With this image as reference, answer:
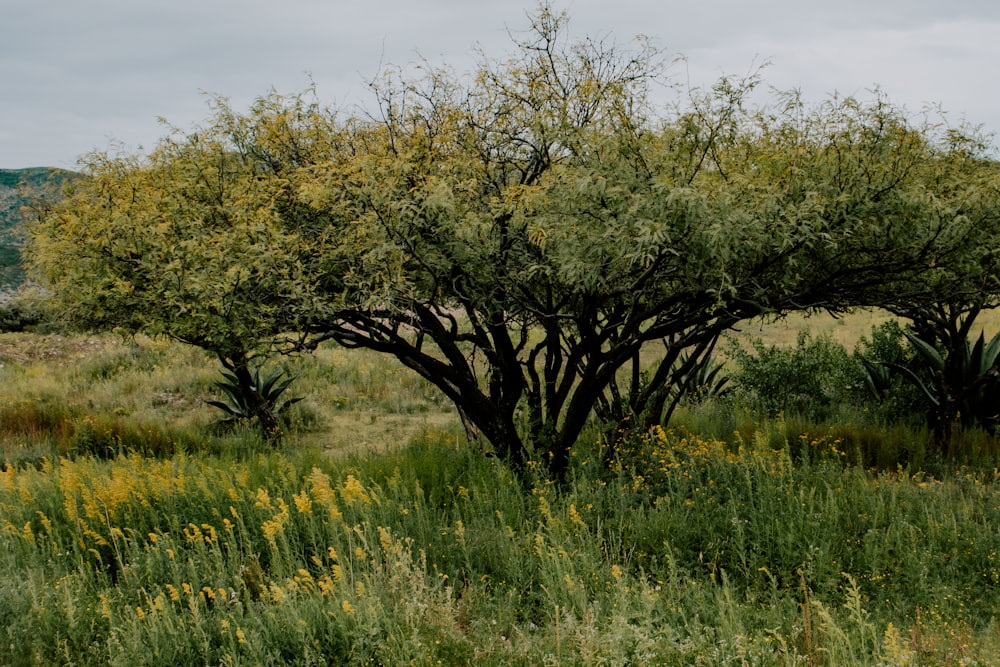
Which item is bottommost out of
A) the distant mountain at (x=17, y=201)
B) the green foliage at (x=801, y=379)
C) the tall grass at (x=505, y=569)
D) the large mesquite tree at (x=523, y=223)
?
the tall grass at (x=505, y=569)

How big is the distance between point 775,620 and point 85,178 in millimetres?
8553

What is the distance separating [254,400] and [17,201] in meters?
6.71

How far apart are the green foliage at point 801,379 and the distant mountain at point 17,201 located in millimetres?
10532

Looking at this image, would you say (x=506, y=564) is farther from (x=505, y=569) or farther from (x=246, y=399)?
(x=246, y=399)

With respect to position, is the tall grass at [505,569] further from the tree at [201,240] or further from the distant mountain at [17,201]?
the distant mountain at [17,201]

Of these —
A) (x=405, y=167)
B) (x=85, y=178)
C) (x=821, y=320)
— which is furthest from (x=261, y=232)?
(x=821, y=320)

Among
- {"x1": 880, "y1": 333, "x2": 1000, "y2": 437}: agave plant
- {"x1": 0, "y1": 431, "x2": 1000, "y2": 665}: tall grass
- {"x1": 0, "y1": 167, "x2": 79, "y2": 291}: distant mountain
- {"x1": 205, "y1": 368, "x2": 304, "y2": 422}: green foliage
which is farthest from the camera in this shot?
{"x1": 205, "y1": 368, "x2": 304, "y2": 422}: green foliage

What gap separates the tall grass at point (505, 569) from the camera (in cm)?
372

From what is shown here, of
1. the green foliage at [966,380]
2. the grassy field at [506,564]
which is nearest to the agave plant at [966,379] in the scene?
the green foliage at [966,380]

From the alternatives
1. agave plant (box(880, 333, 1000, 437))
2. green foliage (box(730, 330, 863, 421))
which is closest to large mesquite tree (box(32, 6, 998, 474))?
agave plant (box(880, 333, 1000, 437))

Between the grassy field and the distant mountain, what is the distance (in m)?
4.13

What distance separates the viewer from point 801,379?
471 inches

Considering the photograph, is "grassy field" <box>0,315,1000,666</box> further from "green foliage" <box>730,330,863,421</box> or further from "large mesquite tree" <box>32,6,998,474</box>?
"green foliage" <box>730,330,863,421</box>

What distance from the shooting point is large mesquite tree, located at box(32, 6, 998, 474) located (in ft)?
17.9
